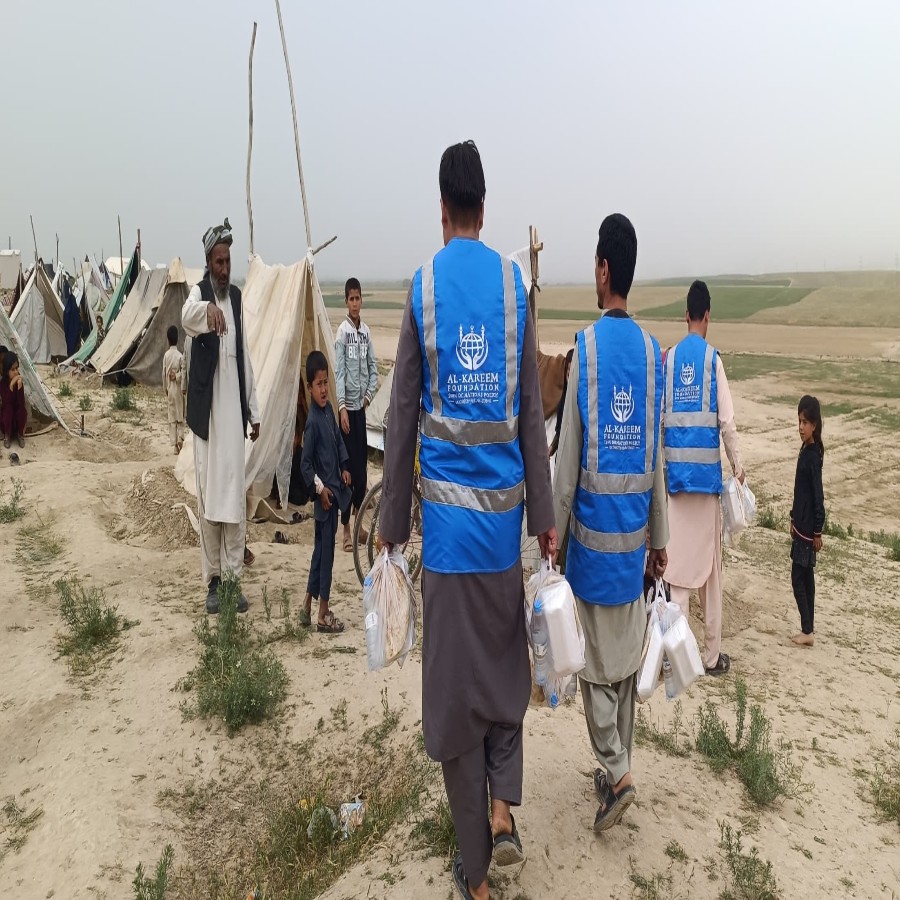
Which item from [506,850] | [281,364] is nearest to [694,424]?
[506,850]

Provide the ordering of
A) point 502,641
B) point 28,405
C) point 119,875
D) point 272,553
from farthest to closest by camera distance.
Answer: point 28,405 → point 272,553 → point 119,875 → point 502,641

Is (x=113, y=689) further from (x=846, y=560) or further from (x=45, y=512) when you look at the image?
(x=846, y=560)

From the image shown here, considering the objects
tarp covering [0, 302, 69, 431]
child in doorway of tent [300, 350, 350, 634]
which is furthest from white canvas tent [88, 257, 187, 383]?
child in doorway of tent [300, 350, 350, 634]

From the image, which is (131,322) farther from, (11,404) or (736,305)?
(736,305)

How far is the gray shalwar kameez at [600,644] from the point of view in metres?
2.42

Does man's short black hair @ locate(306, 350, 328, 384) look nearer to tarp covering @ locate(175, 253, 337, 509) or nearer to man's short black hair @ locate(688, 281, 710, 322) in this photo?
tarp covering @ locate(175, 253, 337, 509)

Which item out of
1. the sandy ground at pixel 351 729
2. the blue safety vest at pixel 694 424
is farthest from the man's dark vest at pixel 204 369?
the blue safety vest at pixel 694 424

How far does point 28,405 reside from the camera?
8.80 metres

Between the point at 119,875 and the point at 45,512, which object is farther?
the point at 45,512

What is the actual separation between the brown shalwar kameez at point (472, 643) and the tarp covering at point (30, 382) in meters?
8.19

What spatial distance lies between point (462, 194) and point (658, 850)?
2275 millimetres

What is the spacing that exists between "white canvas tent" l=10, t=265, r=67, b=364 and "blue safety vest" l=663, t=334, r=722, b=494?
1628cm

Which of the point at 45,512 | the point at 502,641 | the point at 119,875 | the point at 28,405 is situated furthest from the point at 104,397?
the point at 502,641

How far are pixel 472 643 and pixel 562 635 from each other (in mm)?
271
